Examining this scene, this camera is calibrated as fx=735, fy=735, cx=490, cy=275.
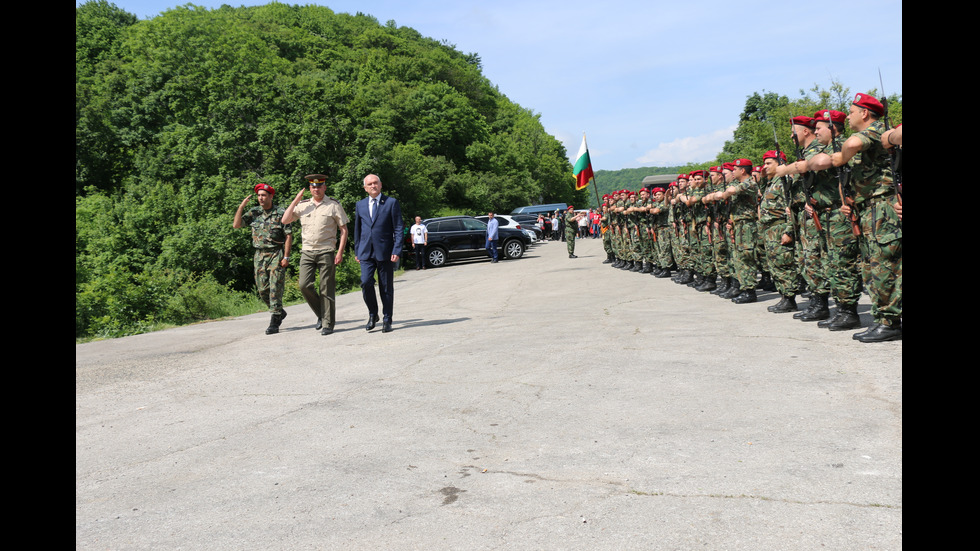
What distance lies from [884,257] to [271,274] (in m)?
7.27

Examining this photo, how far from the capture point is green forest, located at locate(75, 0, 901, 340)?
19656 millimetres

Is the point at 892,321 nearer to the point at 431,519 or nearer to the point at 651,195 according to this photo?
the point at 431,519

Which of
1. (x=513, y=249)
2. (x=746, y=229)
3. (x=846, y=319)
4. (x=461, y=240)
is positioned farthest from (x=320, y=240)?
(x=513, y=249)

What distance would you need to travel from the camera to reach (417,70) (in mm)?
69688

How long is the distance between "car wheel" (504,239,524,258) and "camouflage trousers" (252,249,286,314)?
1846cm

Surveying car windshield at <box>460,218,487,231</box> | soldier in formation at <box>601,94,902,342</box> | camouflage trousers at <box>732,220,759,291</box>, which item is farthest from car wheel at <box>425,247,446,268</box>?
camouflage trousers at <box>732,220,759,291</box>

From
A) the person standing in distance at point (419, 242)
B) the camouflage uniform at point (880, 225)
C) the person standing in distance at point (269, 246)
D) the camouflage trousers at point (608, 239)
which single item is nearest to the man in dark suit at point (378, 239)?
A: the person standing in distance at point (269, 246)

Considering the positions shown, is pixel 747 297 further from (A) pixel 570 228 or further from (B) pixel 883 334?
(A) pixel 570 228

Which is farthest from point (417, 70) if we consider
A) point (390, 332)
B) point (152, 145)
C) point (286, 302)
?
point (390, 332)

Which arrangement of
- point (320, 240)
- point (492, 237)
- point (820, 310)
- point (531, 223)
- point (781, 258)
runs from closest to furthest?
point (820, 310)
point (781, 258)
point (320, 240)
point (492, 237)
point (531, 223)

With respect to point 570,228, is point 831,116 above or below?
above

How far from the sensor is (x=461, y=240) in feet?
90.3
